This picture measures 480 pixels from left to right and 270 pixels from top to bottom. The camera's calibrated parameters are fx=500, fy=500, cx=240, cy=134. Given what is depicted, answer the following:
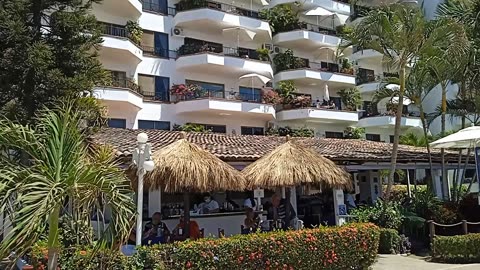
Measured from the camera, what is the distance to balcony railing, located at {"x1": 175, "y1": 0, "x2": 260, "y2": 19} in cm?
3144

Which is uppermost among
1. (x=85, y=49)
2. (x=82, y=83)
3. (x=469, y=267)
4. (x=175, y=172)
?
(x=85, y=49)

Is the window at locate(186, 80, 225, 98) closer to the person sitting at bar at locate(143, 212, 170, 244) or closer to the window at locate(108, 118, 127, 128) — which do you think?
the window at locate(108, 118, 127, 128)

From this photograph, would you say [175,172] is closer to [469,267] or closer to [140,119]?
[469,267]

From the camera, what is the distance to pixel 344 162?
1870 centimetres

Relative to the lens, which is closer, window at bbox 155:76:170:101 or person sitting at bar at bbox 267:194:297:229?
person sitting at bar at bbox 267:194:297:229

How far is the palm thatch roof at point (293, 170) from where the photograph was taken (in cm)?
1322

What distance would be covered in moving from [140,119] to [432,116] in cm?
1568

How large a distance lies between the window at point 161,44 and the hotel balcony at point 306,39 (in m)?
9.38

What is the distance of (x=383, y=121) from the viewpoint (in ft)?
129

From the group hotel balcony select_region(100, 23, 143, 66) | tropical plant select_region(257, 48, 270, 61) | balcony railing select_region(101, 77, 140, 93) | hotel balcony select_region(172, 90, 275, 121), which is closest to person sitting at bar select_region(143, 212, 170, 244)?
balcony railing select_region(101, 77, 140, 93)

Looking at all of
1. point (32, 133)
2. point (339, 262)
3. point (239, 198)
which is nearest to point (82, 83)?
point (32, 133)

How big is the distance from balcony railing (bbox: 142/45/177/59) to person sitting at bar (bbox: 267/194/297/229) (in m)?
15.2

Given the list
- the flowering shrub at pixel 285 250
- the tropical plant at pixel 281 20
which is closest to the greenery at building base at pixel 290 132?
the tropical plant at pixel 281 20

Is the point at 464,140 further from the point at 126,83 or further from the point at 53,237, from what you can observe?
the point at 126,83
